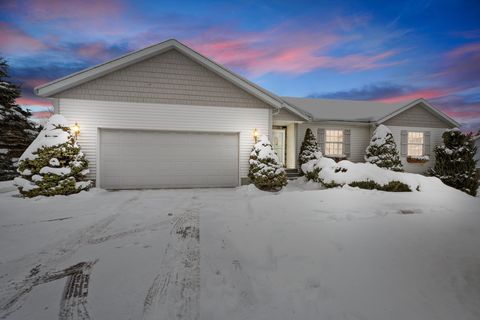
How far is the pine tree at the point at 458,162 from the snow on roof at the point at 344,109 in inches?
132

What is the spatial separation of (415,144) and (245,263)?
54.8ft

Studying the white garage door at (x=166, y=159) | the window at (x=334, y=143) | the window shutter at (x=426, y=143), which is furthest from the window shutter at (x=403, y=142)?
the white garage door at (x=166, y=159)

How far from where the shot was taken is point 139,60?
9.02 m

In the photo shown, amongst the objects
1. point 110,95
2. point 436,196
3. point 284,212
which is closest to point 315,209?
point 284,212

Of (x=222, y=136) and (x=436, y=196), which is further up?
(x=222, y=136)

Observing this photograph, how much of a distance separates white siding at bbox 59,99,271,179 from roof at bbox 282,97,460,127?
4.31m

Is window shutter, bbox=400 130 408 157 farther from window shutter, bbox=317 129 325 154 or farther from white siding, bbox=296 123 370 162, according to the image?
window shutter, bbox=317 129 325 154

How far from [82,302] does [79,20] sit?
512 inches

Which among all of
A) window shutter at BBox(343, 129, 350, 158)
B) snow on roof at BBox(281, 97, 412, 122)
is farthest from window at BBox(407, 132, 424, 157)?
window shutter at BBox(343, 129, 350, 158)

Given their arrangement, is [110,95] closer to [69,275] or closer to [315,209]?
[69,275]

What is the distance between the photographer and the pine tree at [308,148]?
12617 mm

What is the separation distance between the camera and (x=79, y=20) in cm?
1054

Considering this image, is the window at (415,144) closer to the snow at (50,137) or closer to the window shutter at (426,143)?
the window shutter at (426,143)

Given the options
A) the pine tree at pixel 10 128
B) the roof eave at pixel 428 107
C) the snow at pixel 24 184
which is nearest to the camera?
the snow at pixel 24 184
